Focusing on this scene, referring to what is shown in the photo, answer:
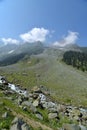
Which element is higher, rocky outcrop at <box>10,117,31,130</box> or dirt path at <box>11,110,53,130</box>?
rocky outcrop at <box>10,117,31,130</box>

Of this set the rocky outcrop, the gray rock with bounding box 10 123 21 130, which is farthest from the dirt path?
the gray rock with bounding box 10 123 21 130

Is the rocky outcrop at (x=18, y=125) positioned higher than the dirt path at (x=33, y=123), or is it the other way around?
the rocky outcrop at (x=18, y=125)

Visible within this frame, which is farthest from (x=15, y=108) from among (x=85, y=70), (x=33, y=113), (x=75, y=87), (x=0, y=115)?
(x=85, y=70)

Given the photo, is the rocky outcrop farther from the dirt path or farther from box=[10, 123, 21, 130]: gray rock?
the dirt path

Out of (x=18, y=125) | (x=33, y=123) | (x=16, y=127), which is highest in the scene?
(x=18, y=125)

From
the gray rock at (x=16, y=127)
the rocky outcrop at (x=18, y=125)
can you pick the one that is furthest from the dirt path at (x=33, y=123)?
the gray rock at (x=16, y=127)

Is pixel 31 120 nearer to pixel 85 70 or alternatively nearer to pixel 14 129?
pixel 14 129

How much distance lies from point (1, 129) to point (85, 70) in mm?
154527

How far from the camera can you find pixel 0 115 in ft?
94.5

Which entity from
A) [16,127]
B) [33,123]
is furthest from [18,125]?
[33,123]

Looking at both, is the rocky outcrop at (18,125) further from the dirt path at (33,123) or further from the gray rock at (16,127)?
the dirt path at (33,123)

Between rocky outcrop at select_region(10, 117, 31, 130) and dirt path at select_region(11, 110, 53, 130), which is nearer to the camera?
rocky outcrop at select_region(10, 117, 31, 130)

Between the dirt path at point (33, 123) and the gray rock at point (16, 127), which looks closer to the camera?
the gray rock at point (16, 127)

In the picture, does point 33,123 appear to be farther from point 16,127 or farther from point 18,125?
point 16,127
